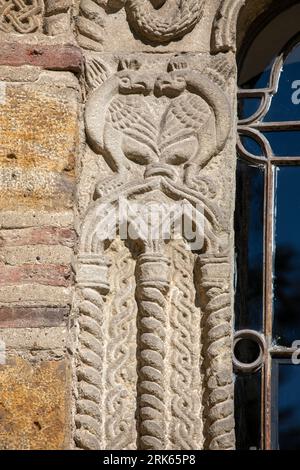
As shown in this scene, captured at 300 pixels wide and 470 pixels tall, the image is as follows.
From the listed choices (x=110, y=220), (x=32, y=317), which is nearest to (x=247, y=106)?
Answer: (x=110, y=220)

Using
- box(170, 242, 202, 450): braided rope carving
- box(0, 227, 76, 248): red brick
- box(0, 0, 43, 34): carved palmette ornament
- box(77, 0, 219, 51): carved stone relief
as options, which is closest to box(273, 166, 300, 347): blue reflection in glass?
box(170, 242, 202, 450): braided rope carving

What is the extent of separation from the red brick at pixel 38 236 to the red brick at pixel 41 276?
10 cm

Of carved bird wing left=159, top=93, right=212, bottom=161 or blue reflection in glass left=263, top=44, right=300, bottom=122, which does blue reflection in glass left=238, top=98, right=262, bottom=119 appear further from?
carved bird wing left=159, top=93, right=212, bottom=161

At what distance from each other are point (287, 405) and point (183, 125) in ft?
3.74

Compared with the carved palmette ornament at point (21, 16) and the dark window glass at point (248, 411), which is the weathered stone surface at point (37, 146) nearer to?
the carved palmette ornament at point (21, 16)

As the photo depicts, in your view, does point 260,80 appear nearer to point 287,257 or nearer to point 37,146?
point 287,257

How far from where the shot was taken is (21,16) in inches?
197

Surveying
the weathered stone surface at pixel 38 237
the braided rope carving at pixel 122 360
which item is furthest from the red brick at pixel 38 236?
the braided rope carving at pixel 122 360

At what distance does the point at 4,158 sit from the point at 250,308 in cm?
110

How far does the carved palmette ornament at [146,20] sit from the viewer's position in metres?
5.02

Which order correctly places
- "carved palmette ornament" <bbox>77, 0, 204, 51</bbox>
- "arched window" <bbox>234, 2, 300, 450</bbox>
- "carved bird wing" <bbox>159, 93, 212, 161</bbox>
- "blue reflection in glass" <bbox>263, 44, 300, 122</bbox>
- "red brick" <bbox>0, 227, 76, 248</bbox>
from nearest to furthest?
1. "red brick" <bbox>0, 227, 76, 248</bbox>
2. "arched window" <bbox>234, 2, 300, 450</bbox>
3. "carved bird wing" <bbox>159, 93, 212, 161</bbox>
4. "carved palmette ornament" <bbox>77, 0, 204, 51</bbox>
5. "blue reflection in glass" <bbox>263, 44, 300, 122</bbox>

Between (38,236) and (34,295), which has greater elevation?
(38,236)

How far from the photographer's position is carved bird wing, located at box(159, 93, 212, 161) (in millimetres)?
4891

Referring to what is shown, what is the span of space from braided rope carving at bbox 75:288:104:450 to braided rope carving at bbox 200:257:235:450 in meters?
0.38
